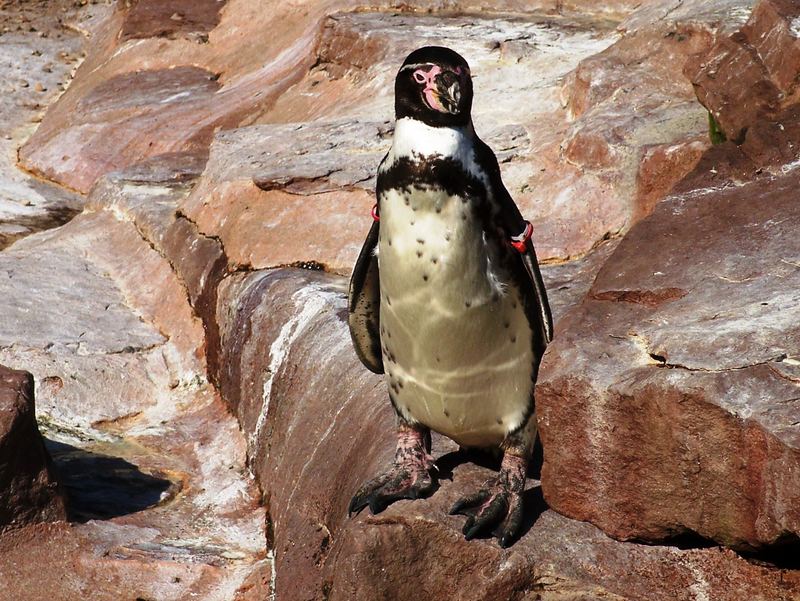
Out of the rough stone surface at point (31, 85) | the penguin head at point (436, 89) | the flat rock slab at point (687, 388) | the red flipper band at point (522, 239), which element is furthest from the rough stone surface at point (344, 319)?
the penguin head at point (436, 89)

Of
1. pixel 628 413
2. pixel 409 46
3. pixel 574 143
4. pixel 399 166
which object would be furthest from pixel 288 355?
pixel 409 46

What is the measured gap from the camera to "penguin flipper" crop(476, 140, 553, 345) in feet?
13.5

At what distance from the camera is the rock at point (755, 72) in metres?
5.52

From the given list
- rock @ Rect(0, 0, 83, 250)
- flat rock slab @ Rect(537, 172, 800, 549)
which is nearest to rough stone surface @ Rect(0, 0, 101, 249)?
rock @ Rect(0, 0, 83, 250)

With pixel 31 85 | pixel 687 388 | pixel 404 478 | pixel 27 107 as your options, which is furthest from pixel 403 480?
pixel 31 85

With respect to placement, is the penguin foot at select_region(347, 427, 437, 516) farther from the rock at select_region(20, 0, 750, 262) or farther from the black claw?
the rock at select_region(20, 0, 750, 262)

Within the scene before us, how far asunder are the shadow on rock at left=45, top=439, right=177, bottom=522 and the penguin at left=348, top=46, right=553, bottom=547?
2.07 m

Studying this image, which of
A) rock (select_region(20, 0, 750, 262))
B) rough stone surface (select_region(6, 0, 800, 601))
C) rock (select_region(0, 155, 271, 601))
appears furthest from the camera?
rock (select_region(20, 0, 750, 262))

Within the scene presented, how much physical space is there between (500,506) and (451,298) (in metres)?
0.63

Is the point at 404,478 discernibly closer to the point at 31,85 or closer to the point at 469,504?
the point at 469,504

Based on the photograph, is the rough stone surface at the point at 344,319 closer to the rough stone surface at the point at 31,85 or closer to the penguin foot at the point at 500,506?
the penguin foot at the point at 500,506

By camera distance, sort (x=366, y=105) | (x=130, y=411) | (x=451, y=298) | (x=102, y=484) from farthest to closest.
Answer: (x=366, y=105) < (x=130, y=411) < (x=102, y=484) < (x=451, y=298)

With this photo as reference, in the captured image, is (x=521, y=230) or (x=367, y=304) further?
(x=367, y=304)

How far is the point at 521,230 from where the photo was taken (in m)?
4.19
